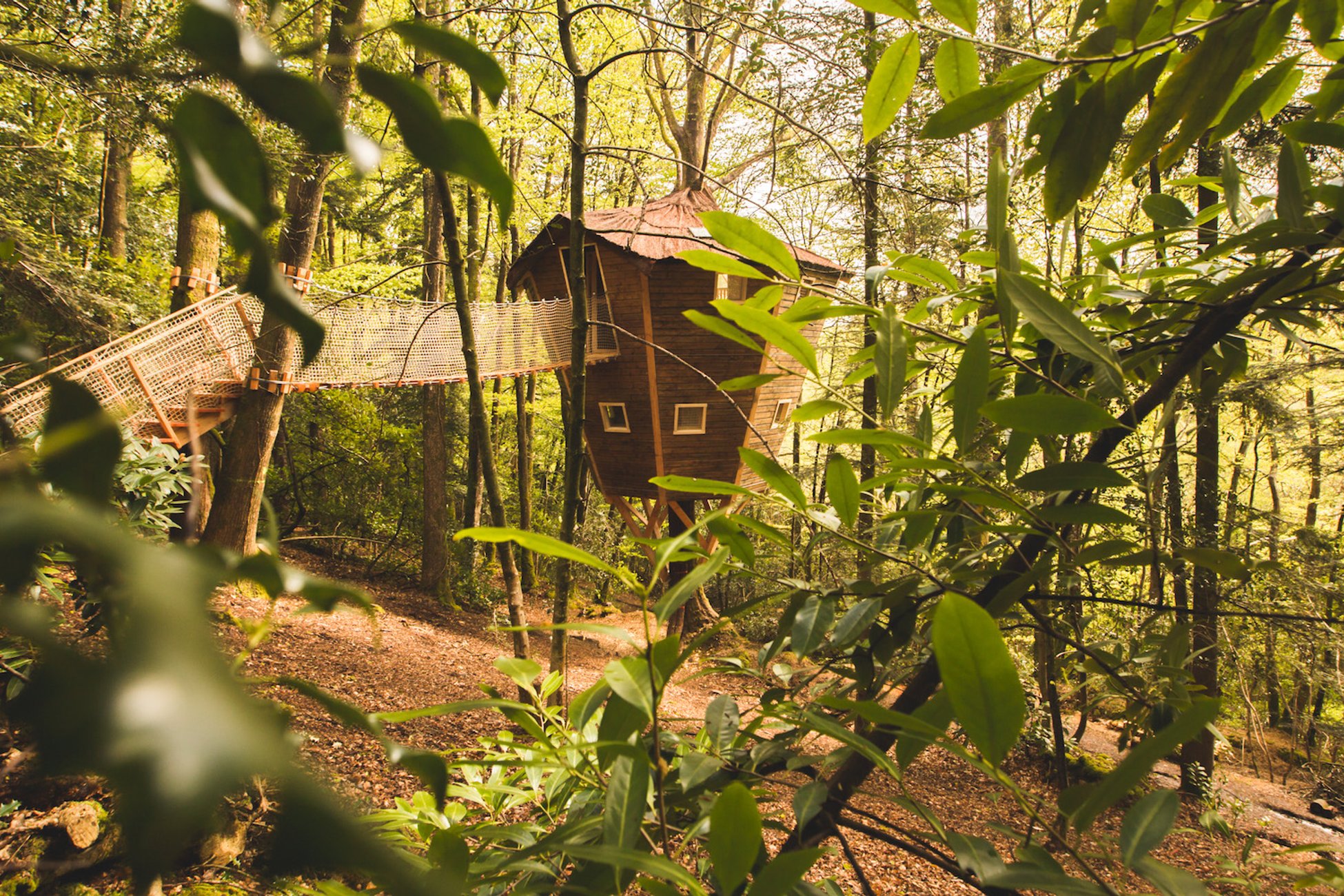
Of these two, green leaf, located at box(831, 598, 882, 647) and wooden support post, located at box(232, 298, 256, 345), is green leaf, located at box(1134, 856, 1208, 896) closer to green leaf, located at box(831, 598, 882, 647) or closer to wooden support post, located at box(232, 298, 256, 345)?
green leaf, located at box(831, 598, 882, 647)

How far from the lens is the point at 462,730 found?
5.20 metres

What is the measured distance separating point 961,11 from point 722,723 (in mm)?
670

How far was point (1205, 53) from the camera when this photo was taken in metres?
0.58

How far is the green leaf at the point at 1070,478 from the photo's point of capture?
0.54 metres

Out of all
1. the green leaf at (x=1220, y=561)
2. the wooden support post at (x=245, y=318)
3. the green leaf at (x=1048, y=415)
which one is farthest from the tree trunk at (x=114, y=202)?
the green leaf at (x=1220, y=561)

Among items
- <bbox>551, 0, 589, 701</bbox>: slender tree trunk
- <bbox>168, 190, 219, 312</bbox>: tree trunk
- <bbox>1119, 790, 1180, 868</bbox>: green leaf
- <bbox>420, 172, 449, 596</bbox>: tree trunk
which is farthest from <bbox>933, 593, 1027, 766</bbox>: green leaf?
<bbox>420, 172, 449, 596</bbox>: tree trunk

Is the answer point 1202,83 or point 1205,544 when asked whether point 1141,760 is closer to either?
point 1202,83

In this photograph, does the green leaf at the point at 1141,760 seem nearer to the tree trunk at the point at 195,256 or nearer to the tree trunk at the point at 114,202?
the tree trunk at the point at 195,256

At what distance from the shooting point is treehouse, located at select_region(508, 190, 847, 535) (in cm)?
682

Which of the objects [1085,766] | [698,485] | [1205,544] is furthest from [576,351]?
[1085,766]

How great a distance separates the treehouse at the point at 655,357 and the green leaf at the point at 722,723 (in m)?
5.96

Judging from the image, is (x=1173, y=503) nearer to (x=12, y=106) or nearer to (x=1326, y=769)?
(x=1326, y=769)

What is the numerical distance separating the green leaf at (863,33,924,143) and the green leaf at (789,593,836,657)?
442 mm

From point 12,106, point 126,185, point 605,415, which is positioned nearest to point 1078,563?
point 605,415
